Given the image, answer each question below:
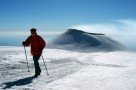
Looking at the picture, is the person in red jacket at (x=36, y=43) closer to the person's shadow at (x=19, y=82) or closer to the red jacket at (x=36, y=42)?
the red jacket at (x=36, y=42)

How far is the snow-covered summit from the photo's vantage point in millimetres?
36344

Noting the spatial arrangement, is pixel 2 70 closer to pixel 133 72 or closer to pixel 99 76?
pixel 99 76

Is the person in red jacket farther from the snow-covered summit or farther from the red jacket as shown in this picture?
the snow-covered summit

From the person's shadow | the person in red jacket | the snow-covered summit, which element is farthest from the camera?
the snow-covered summit

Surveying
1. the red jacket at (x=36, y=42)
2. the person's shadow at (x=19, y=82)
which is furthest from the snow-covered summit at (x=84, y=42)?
the person's shadow at (x=19, y=82)

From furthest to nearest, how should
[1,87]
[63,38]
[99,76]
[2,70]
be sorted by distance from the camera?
[63,38] → [2,70] → [99,76] → [1,87]

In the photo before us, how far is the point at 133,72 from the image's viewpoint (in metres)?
12.9

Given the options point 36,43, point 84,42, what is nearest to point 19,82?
point 36,43

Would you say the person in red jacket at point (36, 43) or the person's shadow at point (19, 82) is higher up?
the person in red jacket at point (36, 43)

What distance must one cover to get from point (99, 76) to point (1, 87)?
447 cm

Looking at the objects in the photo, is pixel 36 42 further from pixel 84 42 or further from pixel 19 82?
pixel 84 42

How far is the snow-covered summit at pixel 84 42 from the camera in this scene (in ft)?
119

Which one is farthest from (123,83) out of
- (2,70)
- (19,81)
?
(2,70)

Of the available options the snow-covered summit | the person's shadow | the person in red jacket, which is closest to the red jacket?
the person in red jacket
